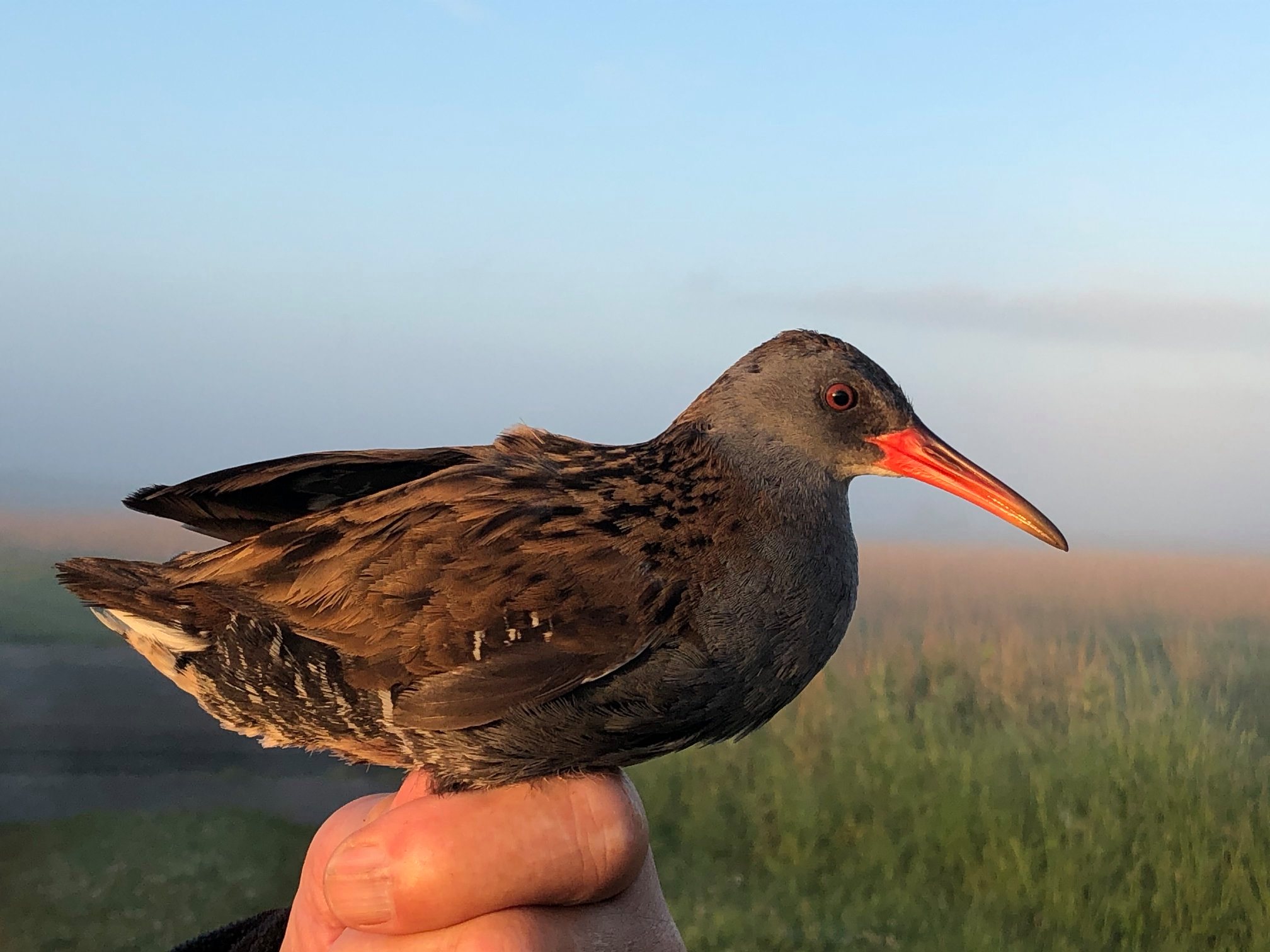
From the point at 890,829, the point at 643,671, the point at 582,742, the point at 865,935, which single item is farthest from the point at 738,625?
the point at 890,829

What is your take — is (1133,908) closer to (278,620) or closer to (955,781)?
(955,781)

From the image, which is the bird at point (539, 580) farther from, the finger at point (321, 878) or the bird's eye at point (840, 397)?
the finger at point (321, 878)

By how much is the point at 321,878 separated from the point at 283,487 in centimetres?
82

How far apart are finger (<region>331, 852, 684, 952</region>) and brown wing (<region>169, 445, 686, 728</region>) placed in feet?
1.54

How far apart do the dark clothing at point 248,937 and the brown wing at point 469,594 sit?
37.4 inches

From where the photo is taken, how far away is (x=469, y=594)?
4.59ft

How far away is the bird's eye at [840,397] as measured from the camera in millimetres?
1638

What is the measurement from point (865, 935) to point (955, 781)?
718 millimetres

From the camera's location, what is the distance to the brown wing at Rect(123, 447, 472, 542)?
1.61 m

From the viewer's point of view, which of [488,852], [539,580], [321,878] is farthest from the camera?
[321,878]

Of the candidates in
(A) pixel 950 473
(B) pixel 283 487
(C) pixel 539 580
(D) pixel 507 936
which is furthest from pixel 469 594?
(A) pixel 950 473

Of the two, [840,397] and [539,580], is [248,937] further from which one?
[840,397]

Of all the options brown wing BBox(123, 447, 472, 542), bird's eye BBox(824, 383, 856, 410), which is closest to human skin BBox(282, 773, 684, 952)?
brown wing BBox(123, 447, 472, 542)

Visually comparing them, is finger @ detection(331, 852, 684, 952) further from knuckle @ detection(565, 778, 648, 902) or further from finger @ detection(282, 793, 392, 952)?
finger @ detection(282, 793, 392, 952)
